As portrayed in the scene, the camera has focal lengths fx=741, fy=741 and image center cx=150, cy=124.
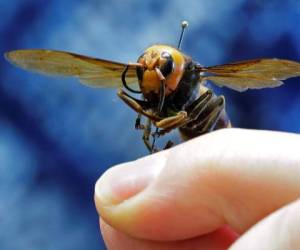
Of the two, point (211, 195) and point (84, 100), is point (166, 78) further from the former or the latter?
point (84, 100)

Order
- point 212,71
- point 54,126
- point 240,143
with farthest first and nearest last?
point 54,126
point 212,71
point 240,143

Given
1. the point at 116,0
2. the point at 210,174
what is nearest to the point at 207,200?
the point at 210,174

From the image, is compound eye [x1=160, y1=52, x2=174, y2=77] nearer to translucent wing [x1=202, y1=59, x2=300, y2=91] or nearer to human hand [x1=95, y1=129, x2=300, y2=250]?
translucent wing [x1=202, y1=59, x2=300, y2=91]

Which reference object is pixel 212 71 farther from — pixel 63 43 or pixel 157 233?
pixel 63 43

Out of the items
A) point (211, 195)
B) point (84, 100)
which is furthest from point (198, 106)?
point (84, 100)

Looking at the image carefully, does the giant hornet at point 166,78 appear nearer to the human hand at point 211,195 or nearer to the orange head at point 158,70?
the orange head at point 158,70

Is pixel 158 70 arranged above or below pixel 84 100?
above
